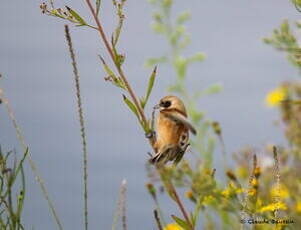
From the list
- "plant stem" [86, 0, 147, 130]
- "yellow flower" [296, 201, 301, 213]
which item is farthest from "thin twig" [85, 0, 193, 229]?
"yellow flower" [296, 201, 301, 213]

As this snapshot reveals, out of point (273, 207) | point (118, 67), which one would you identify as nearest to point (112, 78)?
point (118, 67)

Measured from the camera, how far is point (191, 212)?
1.77 metres

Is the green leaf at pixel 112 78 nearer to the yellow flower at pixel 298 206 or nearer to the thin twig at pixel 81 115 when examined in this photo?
the thin twig at pixel 81 115

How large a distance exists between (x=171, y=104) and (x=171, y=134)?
9 cm

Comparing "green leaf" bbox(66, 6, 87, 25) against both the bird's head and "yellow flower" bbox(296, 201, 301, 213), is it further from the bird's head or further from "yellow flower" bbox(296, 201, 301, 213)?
"yellow flower" bbox(296, 201, 301, 213)

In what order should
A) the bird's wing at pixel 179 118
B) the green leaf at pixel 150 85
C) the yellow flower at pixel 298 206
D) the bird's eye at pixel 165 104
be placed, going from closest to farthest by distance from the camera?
the bird's wing at pixel 179 118 → the bird's eye at pixel 165 104 → the green leaf at pixel 150 85 → the yellow flower at pixel 298 206

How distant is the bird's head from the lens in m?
1.57

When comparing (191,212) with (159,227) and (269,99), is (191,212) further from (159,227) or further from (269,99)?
(269,99)

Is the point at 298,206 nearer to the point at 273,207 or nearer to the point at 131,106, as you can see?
the point at 273,207

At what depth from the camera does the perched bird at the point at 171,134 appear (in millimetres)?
1538

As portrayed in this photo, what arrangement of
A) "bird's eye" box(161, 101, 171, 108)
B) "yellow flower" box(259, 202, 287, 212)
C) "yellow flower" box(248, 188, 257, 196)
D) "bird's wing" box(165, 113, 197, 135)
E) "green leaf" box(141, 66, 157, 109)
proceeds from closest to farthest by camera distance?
1. "bird's wing" box(165, 113, 197, 135)
2. "bird's eye" box(161, 101, 171, 108)
3. "green leaf" box(141, 66, 157, 109)
4. "yellow flower" box(259, 202, 287, 212)
5. "yellow flower" box(248, 188, 257, 196)

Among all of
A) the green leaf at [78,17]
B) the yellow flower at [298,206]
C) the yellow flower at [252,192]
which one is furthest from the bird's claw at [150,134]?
the yellow flower at [298,206]

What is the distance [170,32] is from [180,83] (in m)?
0.52

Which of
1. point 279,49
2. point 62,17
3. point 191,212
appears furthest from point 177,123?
point 279,49
